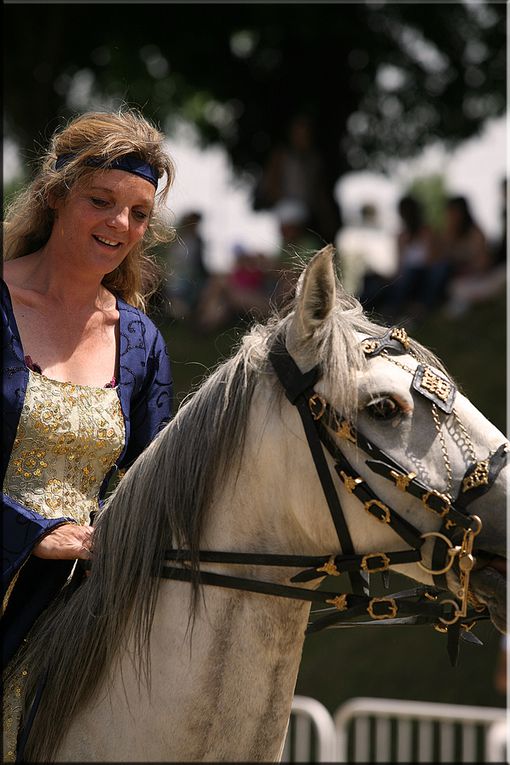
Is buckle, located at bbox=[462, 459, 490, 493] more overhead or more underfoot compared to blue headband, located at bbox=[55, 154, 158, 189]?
more underfoot

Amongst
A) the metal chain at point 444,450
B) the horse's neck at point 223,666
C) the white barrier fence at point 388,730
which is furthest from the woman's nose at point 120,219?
the white barrier fence at point 388,730

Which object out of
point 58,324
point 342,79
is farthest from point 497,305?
point 58,324

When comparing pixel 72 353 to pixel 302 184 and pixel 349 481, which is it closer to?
pixel 349 481

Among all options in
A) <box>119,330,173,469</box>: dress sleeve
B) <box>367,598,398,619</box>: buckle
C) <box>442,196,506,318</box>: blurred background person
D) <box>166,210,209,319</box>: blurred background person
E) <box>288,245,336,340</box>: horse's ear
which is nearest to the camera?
<box>288,245,336,340</box>: horse's ear

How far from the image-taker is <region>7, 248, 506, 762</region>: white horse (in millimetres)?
2195

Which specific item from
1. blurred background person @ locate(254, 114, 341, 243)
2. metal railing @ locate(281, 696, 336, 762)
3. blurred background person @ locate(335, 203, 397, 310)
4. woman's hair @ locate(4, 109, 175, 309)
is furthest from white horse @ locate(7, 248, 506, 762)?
blurred background person @ locate(254, 114, 341, 243)

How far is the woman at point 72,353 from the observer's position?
8.11ft

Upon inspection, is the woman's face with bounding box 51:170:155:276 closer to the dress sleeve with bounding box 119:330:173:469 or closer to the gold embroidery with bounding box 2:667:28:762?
the dress sleeve with bounding box 119:330:173:469

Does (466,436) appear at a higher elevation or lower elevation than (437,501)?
higher

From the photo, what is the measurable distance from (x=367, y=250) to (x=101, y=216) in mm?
6930

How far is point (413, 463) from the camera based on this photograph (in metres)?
2.19

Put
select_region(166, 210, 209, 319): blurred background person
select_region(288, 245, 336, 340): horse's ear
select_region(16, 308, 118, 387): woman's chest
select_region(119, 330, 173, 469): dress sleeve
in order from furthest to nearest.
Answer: select_region(166, 210, 209, 319): blurred background person → select_region(119, 330, 173, 469): dress sleeve → select_region(16, 308, 118, 387): woman's chest → select_region(288, 245, 336, 340): horse's ear

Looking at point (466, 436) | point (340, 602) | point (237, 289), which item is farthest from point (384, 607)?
point (237, 289)

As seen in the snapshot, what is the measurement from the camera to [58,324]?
2.65 metres
